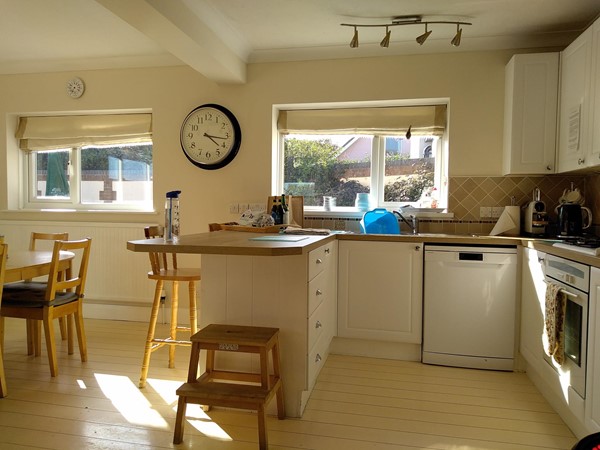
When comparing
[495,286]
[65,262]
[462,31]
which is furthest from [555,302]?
[65,262]

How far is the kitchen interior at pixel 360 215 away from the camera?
6.81 ft

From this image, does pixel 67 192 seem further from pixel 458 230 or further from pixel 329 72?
pixel 458 230

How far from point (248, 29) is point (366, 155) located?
1436 mm

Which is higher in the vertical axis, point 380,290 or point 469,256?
point 469,256

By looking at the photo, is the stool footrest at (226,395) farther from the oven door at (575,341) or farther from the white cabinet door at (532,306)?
the white cabinet door at (532,306)

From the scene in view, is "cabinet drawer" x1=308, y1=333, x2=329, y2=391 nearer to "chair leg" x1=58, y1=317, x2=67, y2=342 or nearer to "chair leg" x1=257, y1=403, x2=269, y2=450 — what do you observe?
"chair leg" x1=257, y1=403, x2=269, y2=450

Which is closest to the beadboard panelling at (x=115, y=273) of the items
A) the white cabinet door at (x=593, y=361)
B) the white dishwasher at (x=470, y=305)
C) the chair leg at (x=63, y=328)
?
the chair leg at (x=63, y=328)

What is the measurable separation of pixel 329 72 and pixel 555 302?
2.46m

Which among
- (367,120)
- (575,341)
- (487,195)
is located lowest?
(575,341)

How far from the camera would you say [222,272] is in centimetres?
213

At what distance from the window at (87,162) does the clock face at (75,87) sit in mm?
233

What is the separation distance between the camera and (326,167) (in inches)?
149

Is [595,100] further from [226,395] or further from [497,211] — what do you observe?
[226,395]

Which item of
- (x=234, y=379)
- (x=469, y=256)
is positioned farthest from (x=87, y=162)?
(x=469, y=256)
